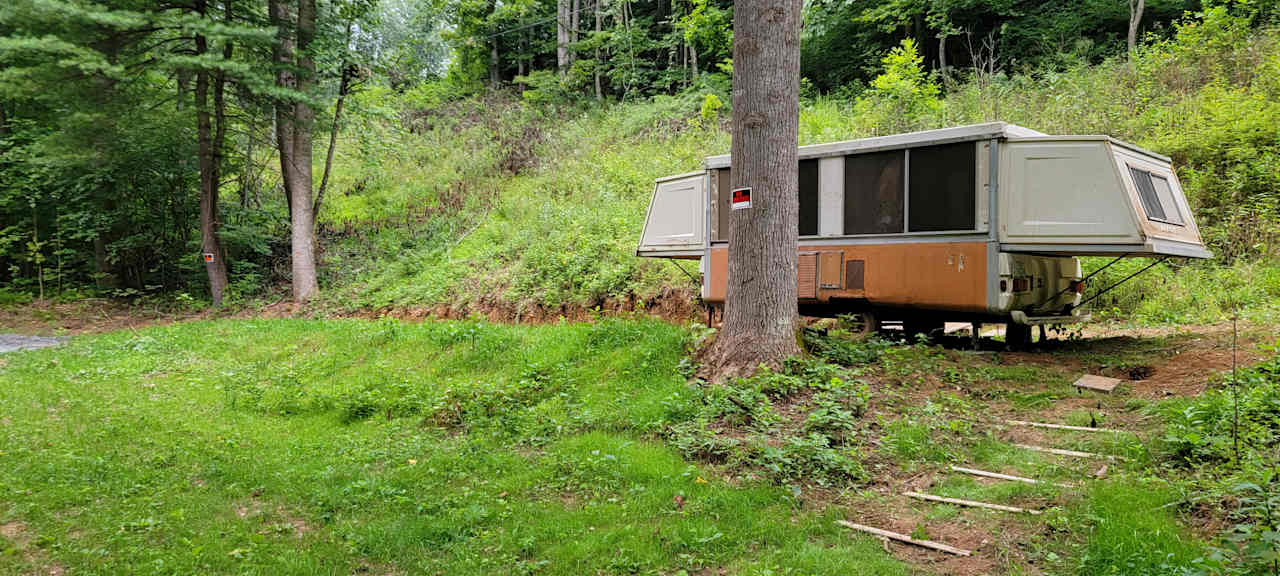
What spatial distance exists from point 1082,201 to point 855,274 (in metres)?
2.49

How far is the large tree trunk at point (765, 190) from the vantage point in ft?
22.6

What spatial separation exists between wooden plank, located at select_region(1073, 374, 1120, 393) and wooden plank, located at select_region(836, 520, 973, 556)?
11.4 feet

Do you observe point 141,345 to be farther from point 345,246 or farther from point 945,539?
point 945,539

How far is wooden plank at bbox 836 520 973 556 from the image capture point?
3.99 metres

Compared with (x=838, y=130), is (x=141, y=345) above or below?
below

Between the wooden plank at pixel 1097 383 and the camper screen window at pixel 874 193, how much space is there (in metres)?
2.54

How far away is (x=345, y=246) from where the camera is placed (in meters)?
20.9

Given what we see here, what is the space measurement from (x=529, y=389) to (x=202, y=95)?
15.4 metres

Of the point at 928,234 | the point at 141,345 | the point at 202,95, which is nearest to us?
the point at 928,234

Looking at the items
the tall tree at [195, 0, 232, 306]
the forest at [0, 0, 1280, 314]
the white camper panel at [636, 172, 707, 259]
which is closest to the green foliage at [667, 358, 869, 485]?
the white camper panel at [636, 172, 707, 259]

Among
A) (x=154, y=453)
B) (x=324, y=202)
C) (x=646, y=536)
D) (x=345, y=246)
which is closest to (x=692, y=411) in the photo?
(x=646, y=536)

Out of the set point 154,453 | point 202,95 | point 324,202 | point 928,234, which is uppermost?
point 202,95

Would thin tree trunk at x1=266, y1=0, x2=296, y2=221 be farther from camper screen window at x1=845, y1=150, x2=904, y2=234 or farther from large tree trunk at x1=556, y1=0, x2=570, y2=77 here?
camper screen window at x1=845, y1=150, x2=904, y2=234

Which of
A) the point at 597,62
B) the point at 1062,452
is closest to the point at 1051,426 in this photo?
the point at 1062,452
